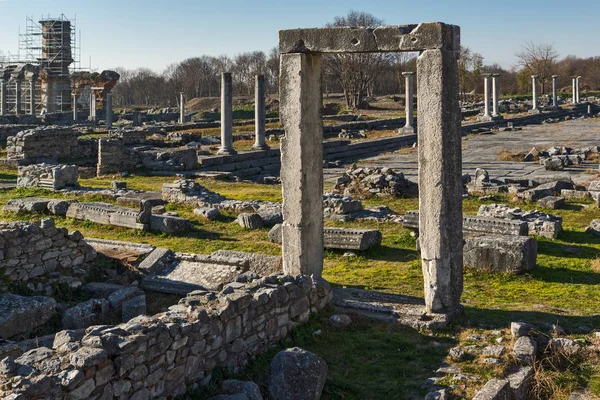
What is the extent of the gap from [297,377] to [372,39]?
4155 millimetres

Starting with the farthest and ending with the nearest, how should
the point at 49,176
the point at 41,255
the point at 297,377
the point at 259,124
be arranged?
1. the point at 259,124
2. the point at 49,176
3. the point at 41,255
4. the point at 297,377

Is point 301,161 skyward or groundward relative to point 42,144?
groundward

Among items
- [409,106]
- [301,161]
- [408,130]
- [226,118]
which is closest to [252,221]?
[301,161]

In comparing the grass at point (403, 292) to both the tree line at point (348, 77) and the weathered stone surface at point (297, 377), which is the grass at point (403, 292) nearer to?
the weathered stone surface at point (297, 377)

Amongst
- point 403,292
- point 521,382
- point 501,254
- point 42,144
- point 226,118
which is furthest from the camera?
point 226,118

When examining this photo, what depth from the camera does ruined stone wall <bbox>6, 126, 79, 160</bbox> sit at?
2525 centimetres

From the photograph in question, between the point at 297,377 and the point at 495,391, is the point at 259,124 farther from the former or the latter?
the point at 495,391

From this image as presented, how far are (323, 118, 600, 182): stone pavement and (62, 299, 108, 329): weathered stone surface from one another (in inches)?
570

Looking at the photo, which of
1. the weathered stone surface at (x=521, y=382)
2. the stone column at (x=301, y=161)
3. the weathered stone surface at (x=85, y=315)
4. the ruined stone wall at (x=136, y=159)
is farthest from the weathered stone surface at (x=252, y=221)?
the ruined stone wall at (x=136, y=159)

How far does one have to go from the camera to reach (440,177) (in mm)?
8492

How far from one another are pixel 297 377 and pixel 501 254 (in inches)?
215

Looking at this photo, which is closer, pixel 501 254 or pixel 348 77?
pixel 501 254

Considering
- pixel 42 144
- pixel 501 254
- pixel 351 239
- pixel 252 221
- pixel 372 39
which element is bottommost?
pixel 501 254

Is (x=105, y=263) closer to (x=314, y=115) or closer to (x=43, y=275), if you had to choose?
(x=43, y=275)
